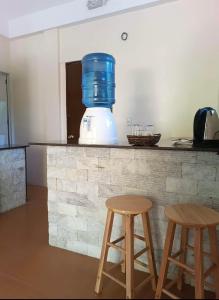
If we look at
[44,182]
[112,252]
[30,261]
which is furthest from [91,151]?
[44,182]

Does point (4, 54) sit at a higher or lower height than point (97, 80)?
higher

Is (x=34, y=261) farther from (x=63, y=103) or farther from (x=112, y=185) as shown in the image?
(x=63, y=103)

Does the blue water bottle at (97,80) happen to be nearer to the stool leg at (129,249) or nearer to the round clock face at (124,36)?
the stool leg at (129,249)

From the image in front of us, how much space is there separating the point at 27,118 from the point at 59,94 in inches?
35.1

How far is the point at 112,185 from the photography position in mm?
1820

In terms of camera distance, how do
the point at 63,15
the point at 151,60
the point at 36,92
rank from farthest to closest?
1. the point at 36,92
2. the point at 63,15
3. the point at 151,60

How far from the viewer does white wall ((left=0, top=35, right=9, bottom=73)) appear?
418 centimetres

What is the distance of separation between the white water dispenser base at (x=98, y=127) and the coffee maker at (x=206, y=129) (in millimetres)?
633

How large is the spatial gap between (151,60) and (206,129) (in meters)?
1.94

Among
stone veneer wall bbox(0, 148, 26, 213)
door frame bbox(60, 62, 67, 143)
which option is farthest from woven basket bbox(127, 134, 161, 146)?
door frame bbox(60, 62, 67, 143)

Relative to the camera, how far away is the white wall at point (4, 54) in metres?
4.18


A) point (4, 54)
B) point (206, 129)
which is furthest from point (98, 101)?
point (4, 54)

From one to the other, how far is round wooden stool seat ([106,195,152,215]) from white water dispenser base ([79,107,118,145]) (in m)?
0.51

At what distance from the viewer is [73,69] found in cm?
380
